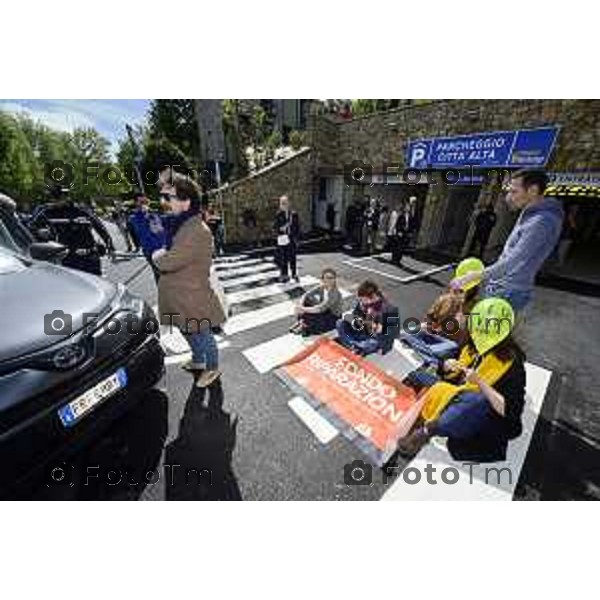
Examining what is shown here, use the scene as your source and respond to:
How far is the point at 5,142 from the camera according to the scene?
1050 inches

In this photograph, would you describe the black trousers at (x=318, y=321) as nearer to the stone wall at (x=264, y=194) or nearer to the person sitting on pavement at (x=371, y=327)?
the person sitting on pavement at (x=371, y=327)

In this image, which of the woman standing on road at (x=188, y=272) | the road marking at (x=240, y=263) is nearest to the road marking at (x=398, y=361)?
the woman standing on road at (x=188, y=272)

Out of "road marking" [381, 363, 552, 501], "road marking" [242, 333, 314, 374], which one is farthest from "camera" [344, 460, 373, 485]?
"road marking" [242, 333, 314, 374]

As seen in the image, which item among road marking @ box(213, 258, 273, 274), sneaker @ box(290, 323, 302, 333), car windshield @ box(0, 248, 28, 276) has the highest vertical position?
car windshield @ box(0, 248, 28, 276)

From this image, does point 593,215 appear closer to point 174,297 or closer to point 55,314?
point 174,297

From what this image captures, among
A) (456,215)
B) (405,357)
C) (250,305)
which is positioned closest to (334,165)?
(456,215)

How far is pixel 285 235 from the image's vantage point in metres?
7.06

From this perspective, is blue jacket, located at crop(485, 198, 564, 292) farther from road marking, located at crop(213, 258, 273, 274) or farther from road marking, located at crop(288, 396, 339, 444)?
road marking, located at crop(213, 258, 273, 274)

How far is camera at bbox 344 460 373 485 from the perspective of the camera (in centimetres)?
251

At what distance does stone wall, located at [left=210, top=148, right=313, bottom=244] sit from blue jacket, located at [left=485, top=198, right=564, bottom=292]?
9604 millimetres

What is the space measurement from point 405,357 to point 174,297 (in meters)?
2.84

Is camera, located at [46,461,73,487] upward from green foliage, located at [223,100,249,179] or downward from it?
downward

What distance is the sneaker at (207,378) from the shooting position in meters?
3.52

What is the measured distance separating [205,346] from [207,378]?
396 millimetres
